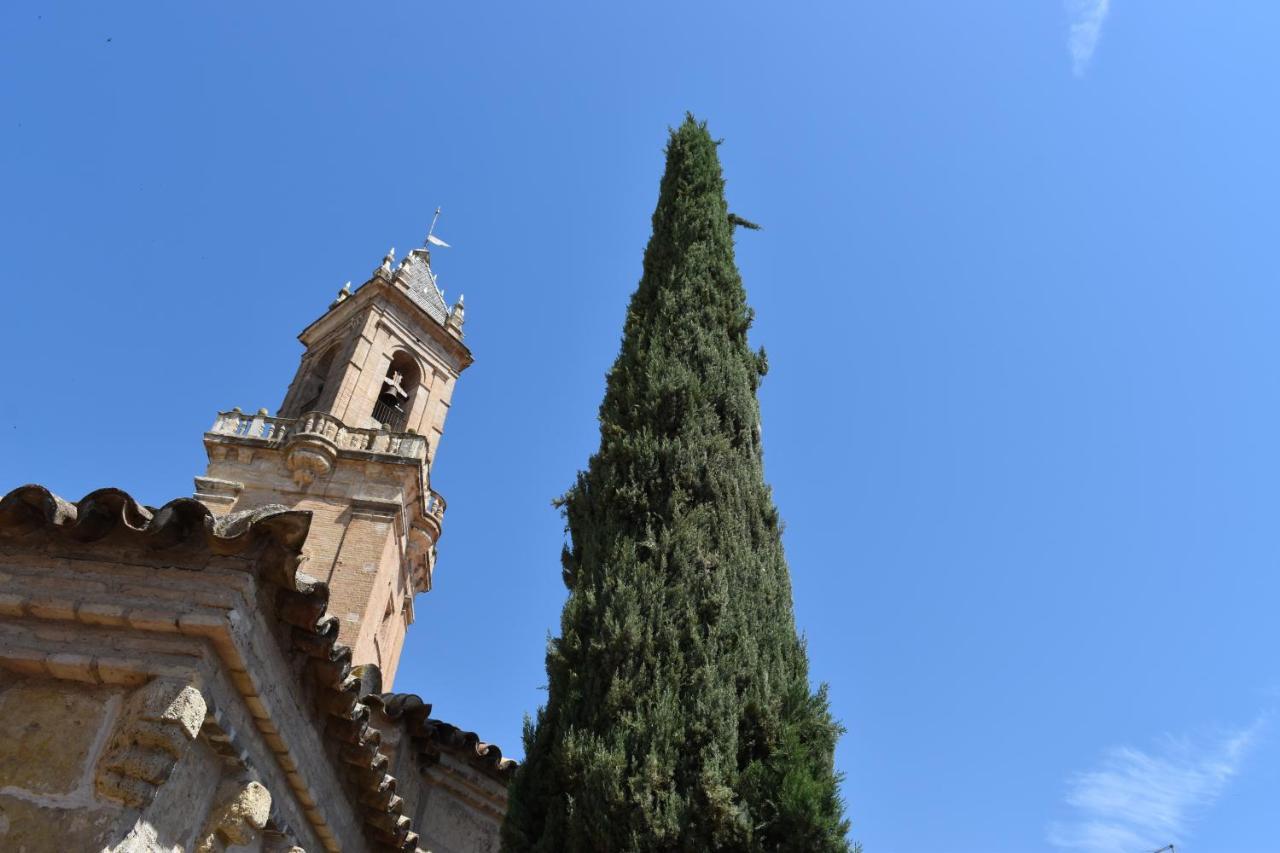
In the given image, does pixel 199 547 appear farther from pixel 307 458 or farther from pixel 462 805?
pixel 307 458

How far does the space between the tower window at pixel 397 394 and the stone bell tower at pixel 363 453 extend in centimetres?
3

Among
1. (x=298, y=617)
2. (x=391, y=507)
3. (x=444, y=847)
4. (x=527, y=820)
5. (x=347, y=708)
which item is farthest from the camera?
(x=391, y=507)

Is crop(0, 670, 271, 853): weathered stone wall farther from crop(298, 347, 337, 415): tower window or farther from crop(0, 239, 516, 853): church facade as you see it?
crop(298, 347, 337, 415): tower window

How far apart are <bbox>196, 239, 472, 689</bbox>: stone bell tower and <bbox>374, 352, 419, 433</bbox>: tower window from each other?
30mm

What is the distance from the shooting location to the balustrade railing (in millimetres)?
20562

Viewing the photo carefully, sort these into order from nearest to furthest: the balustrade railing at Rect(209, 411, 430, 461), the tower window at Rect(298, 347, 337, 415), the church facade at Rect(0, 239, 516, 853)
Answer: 1. the church facade at Rect(0, 239, 516, 853)
2. the balustrade railing at Rect(209, 411, 430, 461)
3. the tower window at Rect(298, 347, 337, 415)

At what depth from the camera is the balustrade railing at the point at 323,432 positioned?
20562 millimetres

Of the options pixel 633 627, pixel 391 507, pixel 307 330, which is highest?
pixel 307 330

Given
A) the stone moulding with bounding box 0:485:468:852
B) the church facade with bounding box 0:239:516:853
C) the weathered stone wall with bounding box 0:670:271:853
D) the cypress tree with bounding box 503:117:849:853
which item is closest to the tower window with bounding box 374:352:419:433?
the cypress tree with bounding box 503:117:849:853

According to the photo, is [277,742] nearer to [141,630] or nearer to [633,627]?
[141,630]

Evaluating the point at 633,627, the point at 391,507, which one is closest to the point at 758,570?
the point at 633,627

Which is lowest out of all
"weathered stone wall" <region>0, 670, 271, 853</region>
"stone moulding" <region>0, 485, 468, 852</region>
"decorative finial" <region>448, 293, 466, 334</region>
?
"weathered stone wall" <region>0, 670, 271, 853</region>

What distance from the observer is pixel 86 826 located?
14.4 ft

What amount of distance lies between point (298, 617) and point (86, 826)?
133 centimetres
